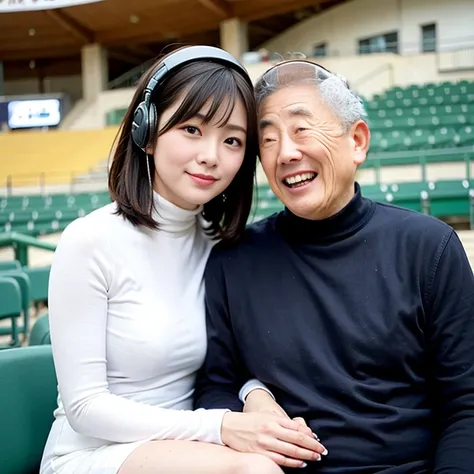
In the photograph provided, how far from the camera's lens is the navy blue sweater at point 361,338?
1095 mm

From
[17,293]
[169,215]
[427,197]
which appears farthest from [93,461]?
[427,197]

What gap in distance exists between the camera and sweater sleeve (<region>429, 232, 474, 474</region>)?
107 centimetres

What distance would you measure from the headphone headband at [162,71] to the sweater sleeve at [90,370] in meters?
0.26

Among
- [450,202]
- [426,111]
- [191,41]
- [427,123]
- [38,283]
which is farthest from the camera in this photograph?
[191,41]

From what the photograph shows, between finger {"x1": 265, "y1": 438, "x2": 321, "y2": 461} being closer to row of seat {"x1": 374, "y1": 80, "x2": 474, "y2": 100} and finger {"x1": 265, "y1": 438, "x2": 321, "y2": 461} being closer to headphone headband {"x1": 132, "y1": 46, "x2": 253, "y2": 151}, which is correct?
headphone headband {"x1": 132, "y1": 46, "x2": 253, "y2": 151}

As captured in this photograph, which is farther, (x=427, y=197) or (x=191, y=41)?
(x=191, y=41)

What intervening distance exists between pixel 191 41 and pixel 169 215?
35.2ft

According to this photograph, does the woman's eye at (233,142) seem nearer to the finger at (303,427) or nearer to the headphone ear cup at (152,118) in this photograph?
the headphone ear cup at (152,118)

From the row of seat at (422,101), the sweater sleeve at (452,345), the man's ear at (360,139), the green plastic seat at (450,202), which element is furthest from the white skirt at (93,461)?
the row of seat at (422,101)

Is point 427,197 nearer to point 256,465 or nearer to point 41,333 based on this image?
point 41,333

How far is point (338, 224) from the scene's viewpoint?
4.06 feet

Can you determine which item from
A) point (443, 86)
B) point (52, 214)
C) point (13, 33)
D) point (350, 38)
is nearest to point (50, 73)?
Answer: point (13, 33)

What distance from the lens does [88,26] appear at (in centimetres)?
1806

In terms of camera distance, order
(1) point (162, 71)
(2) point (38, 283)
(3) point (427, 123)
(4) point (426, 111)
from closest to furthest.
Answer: (1) point (162, 71) < (2) point (38, 283) < (3) point (427, 123) < (4) point (426, 111)
